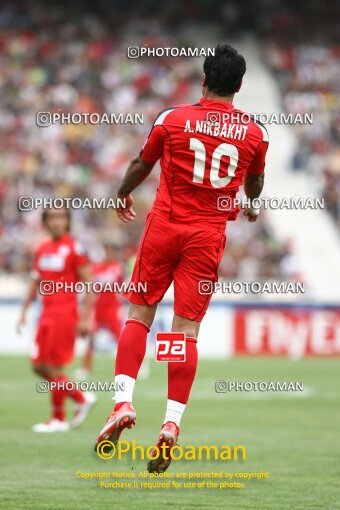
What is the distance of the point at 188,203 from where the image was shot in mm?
7266

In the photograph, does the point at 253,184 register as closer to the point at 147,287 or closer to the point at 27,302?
the point at 147,287

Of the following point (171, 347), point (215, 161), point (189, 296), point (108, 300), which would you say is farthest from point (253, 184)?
point (108, 300)

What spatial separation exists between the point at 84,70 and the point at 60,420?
65.8 ft

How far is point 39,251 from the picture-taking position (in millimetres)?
12508

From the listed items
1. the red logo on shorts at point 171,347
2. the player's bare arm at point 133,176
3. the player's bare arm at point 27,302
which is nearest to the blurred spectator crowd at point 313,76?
the player's bare arm at point 27,302

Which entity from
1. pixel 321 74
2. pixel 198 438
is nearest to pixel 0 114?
pixel 321 74

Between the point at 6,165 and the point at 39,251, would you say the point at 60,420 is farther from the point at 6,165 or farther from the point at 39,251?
the point at 6,165

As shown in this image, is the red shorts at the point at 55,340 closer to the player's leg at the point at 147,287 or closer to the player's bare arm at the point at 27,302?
the player's bare arm at the point at 27,302

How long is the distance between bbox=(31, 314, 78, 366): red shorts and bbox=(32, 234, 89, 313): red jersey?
109 mm

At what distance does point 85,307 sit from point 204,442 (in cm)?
237

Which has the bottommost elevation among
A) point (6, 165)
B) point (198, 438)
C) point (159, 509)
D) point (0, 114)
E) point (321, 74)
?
point (159, 509)

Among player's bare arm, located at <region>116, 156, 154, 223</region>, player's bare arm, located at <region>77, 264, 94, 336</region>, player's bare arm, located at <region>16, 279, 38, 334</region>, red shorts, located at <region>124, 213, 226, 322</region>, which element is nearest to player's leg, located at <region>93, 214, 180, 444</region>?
red shorts, located at <region>124, 213, 226, 322</region>

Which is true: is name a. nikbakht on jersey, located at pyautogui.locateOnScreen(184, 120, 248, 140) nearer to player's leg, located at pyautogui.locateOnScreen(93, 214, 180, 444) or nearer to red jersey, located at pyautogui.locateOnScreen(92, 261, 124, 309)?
player's leg, located at pyautogui.locateOnScreen(93, 214, 180, 444)

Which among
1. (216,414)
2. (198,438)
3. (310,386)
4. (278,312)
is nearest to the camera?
(198,438)
